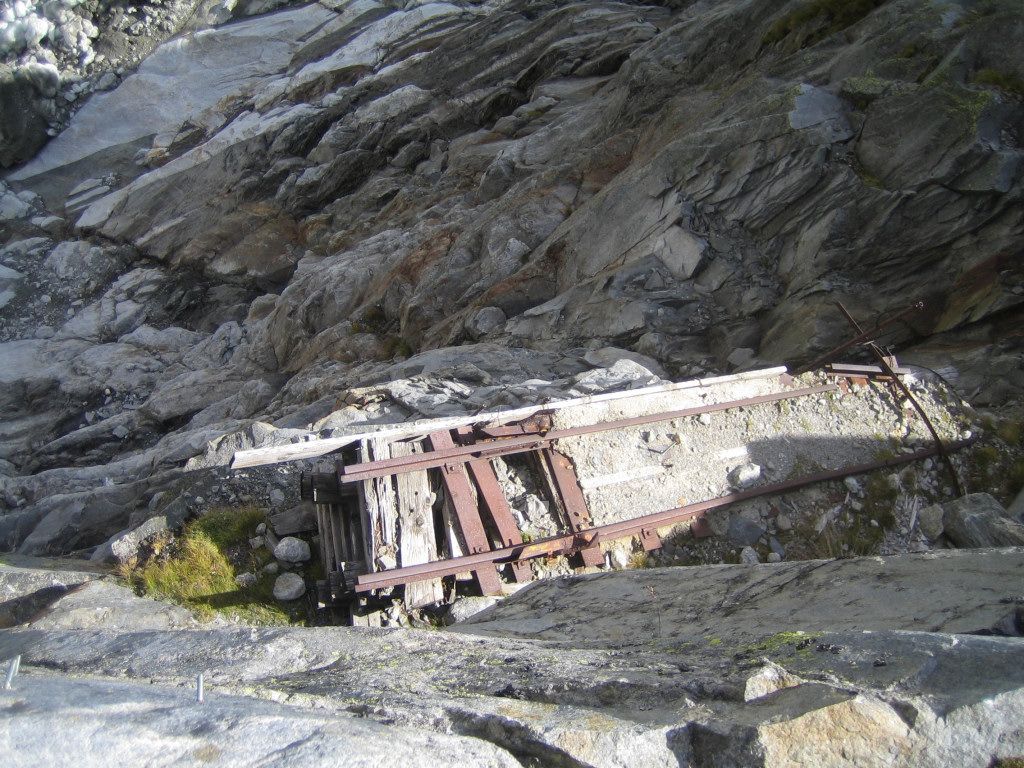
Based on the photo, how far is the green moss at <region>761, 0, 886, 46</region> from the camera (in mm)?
18047

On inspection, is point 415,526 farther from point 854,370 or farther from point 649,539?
point 854,370

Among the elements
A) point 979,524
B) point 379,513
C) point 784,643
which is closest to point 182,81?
point 379,513

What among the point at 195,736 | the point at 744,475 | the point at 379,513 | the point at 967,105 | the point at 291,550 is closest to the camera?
the point at 195,736

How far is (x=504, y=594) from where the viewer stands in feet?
23.9

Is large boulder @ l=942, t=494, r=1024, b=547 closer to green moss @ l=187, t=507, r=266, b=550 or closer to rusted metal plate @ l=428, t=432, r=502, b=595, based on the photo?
rusted metal plate @ l=428, t=432, r=502, b=595

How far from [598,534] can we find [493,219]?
45.0 ft

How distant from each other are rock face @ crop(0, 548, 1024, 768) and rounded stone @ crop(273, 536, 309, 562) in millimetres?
2898

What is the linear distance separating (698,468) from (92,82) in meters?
42.1

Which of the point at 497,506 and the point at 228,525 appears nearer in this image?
the point at 497,506

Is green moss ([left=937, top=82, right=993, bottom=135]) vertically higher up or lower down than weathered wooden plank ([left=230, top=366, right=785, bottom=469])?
higher up

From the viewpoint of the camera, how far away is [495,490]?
26.0 feet

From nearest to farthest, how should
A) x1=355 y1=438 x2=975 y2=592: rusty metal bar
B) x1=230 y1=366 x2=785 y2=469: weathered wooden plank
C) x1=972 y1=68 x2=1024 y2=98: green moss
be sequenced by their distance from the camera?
x1=355 y1=438 x2=975 y2=592: rusty metal bar → x1=230 y1=366 x2=785 y2=469: weathered wooden plank → x1=972 y1=68 x2=1024 y2=98: green moss

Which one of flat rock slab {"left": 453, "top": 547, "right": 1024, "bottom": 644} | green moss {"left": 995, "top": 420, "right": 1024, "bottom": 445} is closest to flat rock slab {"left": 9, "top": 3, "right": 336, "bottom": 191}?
flat rock slab {"left": 453, "top": 547, "right": 1024, "bottom": 644}

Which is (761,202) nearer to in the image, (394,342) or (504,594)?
(394,342)
